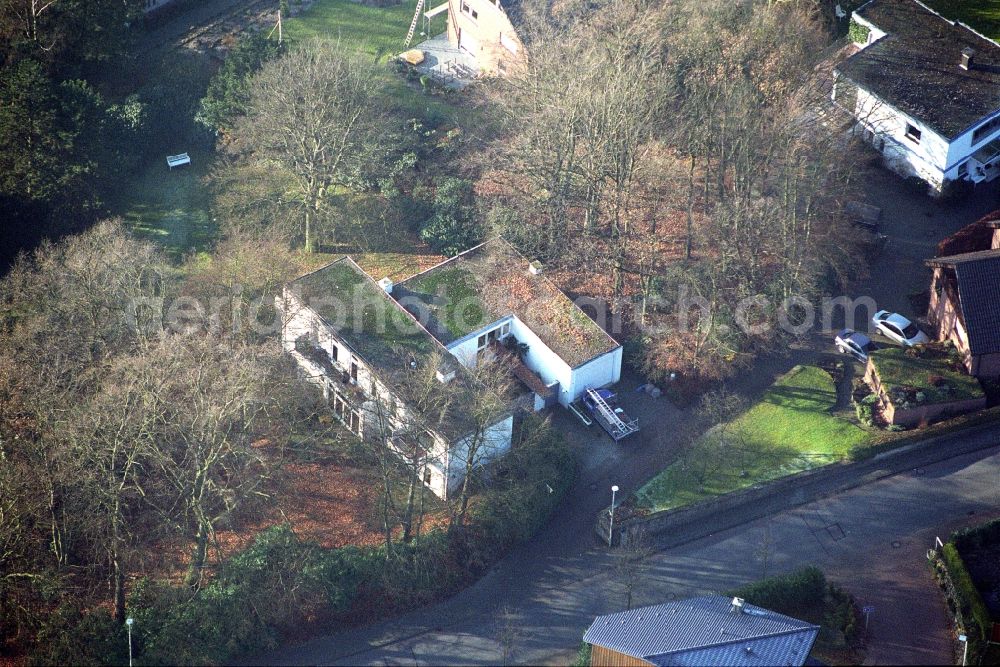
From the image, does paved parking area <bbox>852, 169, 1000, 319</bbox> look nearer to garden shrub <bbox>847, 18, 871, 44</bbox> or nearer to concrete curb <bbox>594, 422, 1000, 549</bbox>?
concrete curb <bbox>594, 422, 1000, 549</bbox>

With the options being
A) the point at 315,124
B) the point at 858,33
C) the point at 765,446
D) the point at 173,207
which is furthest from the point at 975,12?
the point at 173,207

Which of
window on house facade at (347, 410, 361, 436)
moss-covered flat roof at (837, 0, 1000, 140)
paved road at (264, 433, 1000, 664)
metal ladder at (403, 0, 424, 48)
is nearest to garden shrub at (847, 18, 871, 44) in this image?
moss-covered flat roof at (837, 0, 1000, 140)

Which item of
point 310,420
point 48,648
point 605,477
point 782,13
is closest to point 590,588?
point 605,477

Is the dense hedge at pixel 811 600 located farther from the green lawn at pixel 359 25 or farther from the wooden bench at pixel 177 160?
the green lawn at pixel 359 25

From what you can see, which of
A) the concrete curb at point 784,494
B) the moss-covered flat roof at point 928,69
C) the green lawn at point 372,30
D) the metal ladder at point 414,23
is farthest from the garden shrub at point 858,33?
the concrete curb at point 784,494

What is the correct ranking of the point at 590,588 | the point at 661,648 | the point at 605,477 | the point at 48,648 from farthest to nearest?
the point at 605,477, the point at 590,588, the point at 48,648, the point at 661,648

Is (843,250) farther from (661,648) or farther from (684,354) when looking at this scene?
(661,648)
